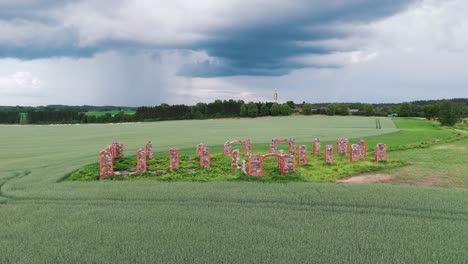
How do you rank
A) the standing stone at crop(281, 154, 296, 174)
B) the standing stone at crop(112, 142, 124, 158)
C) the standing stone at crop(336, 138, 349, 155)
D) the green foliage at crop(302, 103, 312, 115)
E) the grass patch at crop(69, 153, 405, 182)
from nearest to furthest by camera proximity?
the grass patch at crop(69, 153, 405, 182), the standing stone at crop(281, 154, 296, 174), the standing stone at crop(112, 142, 124, 158), the standing stone at crop(336, 138, 349, 155), the green foliage at crop(302, 103, 312, 115)

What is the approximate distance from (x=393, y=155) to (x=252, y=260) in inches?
822

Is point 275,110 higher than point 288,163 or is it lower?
higher

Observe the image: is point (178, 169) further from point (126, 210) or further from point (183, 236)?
point (183, 236)

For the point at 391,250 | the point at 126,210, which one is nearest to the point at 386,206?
the point at 391,250

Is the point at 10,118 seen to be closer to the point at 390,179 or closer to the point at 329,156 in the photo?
the point at 329,156

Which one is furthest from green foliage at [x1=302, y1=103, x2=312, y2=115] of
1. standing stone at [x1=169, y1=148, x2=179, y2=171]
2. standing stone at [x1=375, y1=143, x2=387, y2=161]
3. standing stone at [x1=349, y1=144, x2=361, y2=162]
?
standing stone at [x1=169, y1=148, x2=179, y2=171]

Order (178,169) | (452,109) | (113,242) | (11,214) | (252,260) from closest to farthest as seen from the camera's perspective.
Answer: (252,260)
(113,242)
(11,214)
(178,169)
(452,109)

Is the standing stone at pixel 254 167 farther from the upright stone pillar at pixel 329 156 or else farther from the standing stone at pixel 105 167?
the standing stone at pixel 105 167

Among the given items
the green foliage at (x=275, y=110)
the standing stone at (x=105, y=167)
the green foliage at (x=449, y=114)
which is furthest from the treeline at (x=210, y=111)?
the standing stone at (x=105, y=167)

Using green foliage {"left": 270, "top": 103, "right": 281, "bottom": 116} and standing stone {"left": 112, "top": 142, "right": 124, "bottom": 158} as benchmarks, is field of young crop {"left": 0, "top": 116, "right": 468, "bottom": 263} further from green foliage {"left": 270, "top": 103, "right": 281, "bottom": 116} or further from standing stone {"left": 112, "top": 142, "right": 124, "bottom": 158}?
green foliage {"left": 270, "top": 103, "right": 281, "bottom": 116}

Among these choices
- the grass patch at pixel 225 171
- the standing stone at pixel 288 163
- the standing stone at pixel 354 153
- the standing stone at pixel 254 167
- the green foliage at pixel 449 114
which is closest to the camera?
the grass patch at pixel 225 171

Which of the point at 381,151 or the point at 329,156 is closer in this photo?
the point at 329,156

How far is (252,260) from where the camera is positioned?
804cm

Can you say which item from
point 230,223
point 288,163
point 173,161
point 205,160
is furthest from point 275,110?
point 230,223
